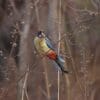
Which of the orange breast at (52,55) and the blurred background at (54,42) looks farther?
the blurred background at (54,42)

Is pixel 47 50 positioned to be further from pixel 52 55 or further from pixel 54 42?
pixel 54 42

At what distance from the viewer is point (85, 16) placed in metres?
3.79

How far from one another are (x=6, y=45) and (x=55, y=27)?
1.02 metres

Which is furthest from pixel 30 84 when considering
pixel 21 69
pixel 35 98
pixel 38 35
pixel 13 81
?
pixel 38 35

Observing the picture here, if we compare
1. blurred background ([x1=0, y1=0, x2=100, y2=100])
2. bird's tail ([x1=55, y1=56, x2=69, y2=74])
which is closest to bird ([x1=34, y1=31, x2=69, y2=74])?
bird's tail ([x1=55, y1=56, x2=69, y2=74])

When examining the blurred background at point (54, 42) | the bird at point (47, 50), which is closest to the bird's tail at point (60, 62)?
the bird at point (47, 50)

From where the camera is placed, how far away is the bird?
2.77 meters

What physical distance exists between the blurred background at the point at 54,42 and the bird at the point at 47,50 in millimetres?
225

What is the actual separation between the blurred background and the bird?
0.23m

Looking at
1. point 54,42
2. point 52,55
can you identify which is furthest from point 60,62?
point 54,42

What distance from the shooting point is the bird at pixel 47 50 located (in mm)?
2771

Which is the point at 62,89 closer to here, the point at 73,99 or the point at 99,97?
the point at 73,99

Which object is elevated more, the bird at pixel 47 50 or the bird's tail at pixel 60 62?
the bird at pixel 47 50

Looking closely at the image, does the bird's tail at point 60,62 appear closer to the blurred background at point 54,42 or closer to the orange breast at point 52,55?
the orange breast at point 52,55
